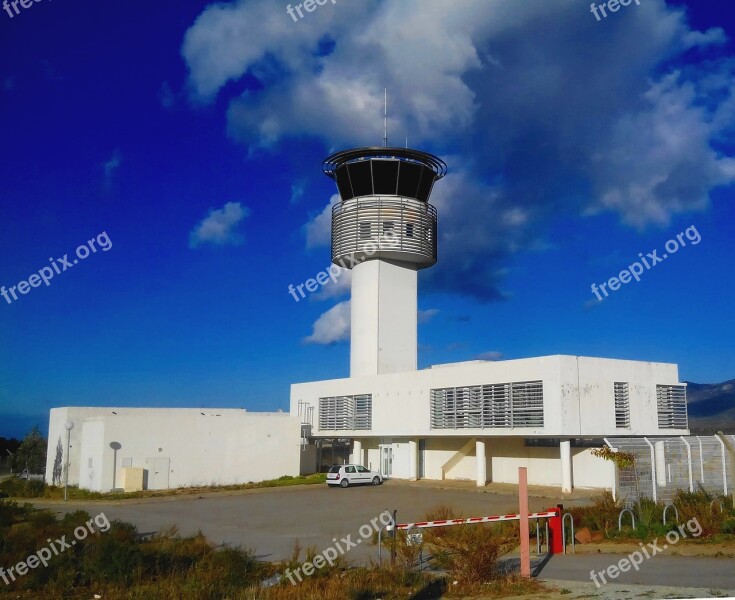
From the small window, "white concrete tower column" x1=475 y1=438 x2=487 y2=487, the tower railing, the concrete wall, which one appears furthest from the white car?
the small window

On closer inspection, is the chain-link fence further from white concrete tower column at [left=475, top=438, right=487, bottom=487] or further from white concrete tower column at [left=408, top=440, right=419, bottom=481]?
white concrete tower column at [left=408, top=440, right=419, bottom=481]

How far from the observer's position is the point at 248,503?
27109 mm

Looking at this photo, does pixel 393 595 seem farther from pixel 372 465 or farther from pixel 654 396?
pixel 372 465

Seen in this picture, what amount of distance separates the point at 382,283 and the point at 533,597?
29.9 metres

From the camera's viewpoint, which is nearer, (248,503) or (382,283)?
(248,503)

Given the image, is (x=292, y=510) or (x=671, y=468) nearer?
(x=671, y=468)

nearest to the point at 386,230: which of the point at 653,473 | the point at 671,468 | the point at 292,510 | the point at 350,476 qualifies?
the point at 350,476

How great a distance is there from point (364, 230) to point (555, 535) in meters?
27.4

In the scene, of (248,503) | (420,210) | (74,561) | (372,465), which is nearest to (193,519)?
(248,503)

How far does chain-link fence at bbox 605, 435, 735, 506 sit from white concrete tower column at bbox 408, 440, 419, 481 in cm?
1810

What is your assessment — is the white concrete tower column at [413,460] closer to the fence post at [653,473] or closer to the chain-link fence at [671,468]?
the chain-link fence at [671,468]

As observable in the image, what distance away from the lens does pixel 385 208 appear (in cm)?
4028

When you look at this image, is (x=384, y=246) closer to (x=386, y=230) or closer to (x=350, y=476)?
(x=386, y=230)

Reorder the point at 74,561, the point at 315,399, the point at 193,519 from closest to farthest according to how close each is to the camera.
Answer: the point at 74,561 < the point at 193,519 < the point at 315,399
